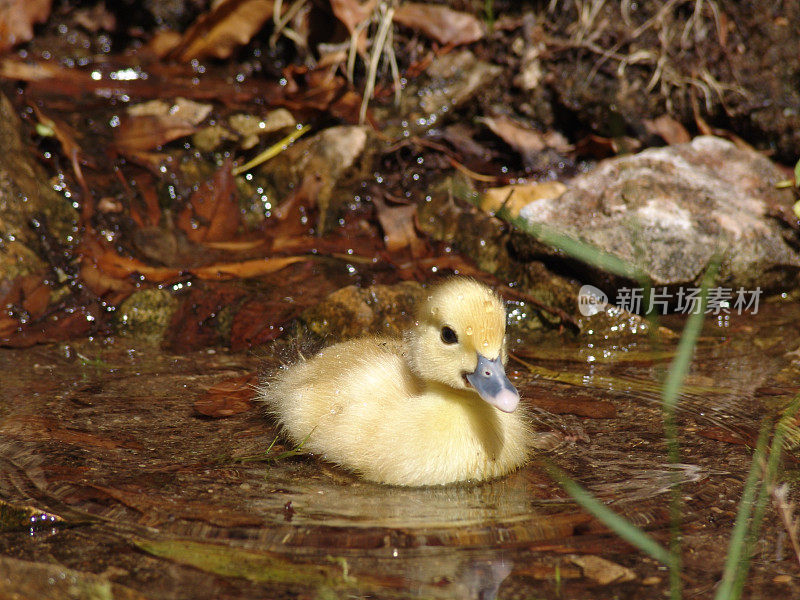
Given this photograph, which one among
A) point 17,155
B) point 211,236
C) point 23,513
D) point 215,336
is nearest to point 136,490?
point 23,513

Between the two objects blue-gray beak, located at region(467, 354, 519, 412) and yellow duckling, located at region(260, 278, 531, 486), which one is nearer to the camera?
blue-gray beak, located at region(467, 354, 519, 412)

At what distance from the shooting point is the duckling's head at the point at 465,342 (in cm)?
291

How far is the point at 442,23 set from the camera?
254 inches

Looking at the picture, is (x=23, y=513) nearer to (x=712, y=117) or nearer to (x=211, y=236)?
(x=211, y=236)

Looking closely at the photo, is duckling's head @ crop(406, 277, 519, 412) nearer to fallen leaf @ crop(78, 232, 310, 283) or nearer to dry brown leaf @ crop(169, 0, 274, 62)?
fallen leaf @ crop(78, 232, 310, 283)

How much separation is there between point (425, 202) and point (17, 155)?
8.33ft

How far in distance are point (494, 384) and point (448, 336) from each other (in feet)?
0.91

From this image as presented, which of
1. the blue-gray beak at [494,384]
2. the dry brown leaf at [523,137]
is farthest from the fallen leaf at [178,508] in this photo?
the dry brown leaf at [523,137]

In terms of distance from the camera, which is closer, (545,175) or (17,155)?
(17,155)

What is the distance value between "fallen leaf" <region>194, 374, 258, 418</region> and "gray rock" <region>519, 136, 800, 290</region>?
206 centimetres

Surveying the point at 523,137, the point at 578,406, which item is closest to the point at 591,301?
the point at 578,406

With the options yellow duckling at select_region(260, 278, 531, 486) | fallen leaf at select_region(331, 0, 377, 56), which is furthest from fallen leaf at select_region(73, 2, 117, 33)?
yellow duckling at select_region(260, 278, 531, 486)

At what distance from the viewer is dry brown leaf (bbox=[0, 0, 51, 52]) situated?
630 centimetres

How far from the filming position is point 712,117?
238 inches
